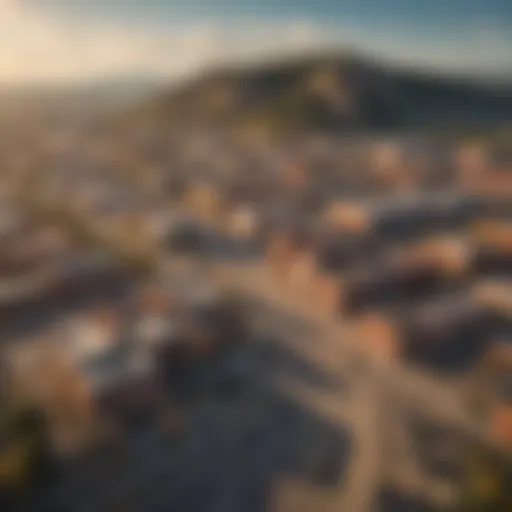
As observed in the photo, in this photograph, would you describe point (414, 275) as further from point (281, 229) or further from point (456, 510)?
point (456, 510)

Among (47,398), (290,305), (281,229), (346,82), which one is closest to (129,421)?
(47,398)

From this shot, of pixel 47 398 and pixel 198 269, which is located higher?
pixel 47 398

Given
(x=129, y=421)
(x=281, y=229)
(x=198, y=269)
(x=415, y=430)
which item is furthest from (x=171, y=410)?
(x=281, y=229)

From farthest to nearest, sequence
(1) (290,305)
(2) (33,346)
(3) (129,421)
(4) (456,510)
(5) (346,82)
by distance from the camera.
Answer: (5) (346,82), (1) (290,305), (2) (33,346), (3) (129,421), (4) (456,510)

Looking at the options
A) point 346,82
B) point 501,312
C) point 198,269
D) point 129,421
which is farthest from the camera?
point 346,82

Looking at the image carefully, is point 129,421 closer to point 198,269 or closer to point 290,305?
point 290,305

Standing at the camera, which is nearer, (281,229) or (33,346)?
(33,346)
